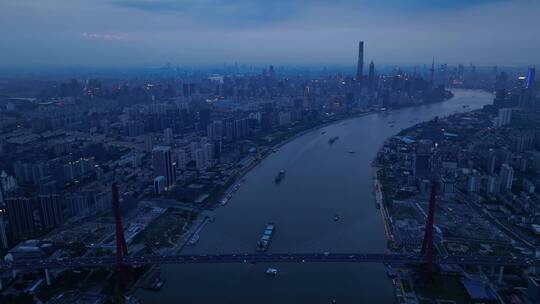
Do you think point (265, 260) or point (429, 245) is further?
point (265, 260)

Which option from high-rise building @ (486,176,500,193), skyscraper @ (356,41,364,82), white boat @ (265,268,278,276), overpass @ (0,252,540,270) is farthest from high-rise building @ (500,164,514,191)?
skyscraper @ (356,41,364,82)

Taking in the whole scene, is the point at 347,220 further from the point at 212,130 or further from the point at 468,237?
the point at 212,130

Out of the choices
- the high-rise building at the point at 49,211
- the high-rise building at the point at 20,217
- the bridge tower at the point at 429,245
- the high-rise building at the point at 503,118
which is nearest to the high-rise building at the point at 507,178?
the bridge tower at the point at 429,245

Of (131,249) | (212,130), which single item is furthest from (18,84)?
(131,249)

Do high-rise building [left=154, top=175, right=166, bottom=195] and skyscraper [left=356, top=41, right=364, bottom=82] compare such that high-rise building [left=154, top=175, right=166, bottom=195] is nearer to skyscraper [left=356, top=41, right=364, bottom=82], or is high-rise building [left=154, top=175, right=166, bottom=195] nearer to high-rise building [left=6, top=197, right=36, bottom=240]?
high-rise building [left=6, top=197, right=36, bottom=240]

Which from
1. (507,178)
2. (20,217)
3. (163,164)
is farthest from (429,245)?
(20,217)

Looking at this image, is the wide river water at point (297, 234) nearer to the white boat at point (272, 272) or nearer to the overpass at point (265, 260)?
the white boat at point (272, 272)

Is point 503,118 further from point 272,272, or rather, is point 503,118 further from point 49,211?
point 49,211
